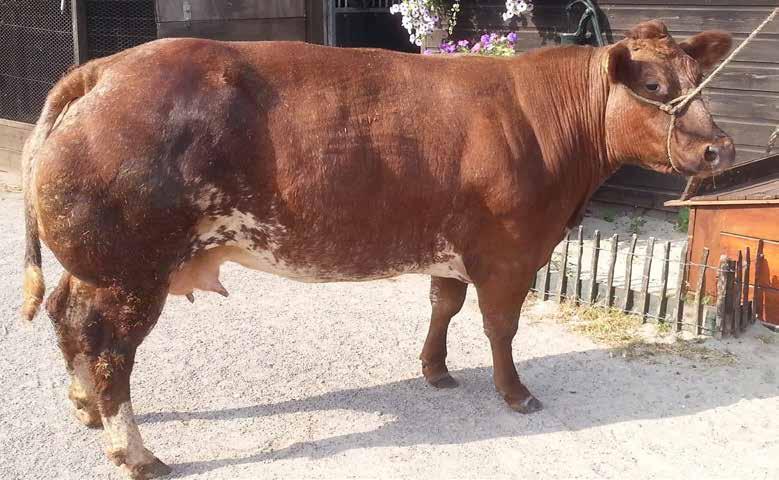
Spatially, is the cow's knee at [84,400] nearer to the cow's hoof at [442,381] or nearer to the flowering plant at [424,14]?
the cow's hoof at [442,381]

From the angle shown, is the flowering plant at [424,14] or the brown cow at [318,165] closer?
the brown cow at [318,165]

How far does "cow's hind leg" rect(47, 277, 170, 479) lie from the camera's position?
3.65 m

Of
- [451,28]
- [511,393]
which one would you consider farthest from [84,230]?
[451,28]

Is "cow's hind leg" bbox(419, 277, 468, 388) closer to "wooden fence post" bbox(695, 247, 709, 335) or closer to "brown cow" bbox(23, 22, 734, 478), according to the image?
"brown cow" bbox(23, 22, 734, 478)

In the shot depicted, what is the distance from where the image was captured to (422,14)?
816 cm

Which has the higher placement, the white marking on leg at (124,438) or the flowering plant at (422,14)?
the flowering plant at (422,14)

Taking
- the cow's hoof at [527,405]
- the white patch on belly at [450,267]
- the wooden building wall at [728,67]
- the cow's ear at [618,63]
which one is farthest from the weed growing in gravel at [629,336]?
the wooden building wall at [728,67]

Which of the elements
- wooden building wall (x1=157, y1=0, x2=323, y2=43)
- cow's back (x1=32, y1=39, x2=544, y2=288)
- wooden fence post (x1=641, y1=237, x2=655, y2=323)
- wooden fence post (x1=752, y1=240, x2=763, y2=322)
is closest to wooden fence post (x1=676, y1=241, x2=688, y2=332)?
wooden fence post (x1=641, y1=237, x2=655, y2=323)

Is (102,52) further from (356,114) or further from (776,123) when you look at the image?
(776,123)

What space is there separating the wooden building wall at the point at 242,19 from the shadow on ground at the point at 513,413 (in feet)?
17.4

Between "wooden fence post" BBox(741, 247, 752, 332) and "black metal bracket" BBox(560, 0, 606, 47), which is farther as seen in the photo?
"black metal bracket" BBox(560, 0, 606, 47)

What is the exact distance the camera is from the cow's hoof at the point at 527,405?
14.8ft

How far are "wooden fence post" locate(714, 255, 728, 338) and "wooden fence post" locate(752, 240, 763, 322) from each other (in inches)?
10.2

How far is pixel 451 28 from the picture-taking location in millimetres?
8320
